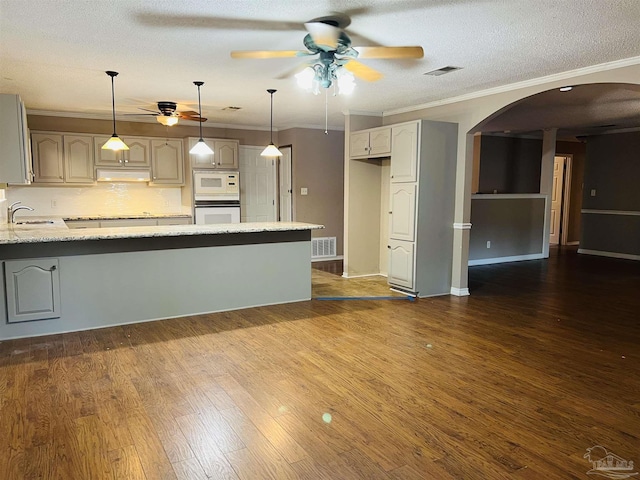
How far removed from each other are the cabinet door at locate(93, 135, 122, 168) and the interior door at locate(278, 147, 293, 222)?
2589 millimetres

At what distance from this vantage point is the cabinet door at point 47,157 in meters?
6.18

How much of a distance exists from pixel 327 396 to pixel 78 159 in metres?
5.36

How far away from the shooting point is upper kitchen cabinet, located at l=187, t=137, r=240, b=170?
7.10 metres

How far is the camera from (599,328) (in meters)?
4.33

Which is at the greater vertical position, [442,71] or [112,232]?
[442,71]

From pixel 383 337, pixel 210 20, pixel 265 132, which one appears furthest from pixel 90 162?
pixel 383 337

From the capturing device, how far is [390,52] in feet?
9.58

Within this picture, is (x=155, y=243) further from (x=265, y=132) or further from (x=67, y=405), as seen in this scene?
(x=265, y=132)

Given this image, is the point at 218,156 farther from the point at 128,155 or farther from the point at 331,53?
the point at 331,53

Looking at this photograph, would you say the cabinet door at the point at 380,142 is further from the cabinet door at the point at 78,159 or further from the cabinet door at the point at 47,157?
the cabinet door at the point at 47,157

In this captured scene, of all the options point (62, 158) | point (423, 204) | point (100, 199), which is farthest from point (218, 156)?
point (423, 204)

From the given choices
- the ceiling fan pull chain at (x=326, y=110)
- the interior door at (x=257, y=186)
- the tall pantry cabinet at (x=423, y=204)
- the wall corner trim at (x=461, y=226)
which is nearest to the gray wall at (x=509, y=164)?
the ceiling fan pull chain at (x=326, y=110)

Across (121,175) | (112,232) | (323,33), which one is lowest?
(112,232)

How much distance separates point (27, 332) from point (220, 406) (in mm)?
2313
